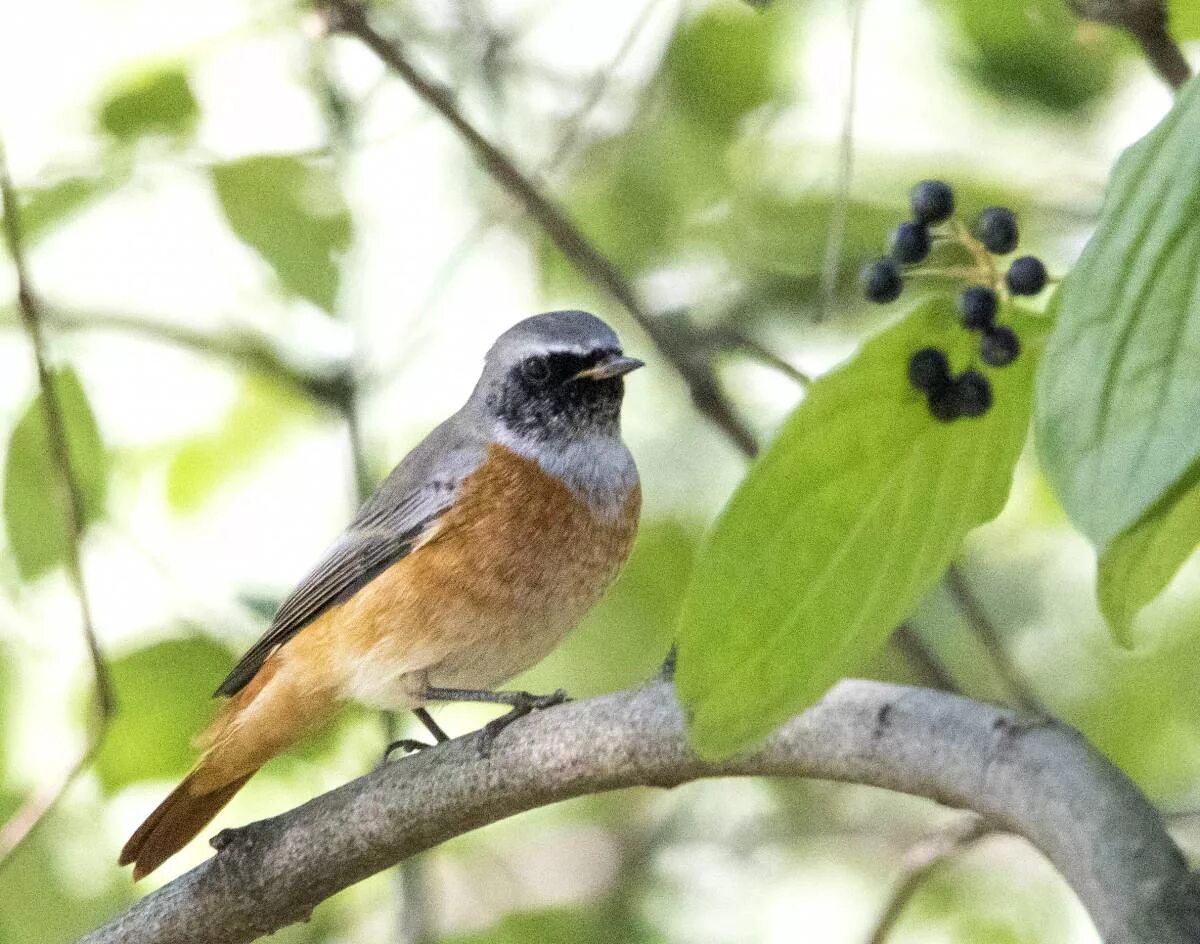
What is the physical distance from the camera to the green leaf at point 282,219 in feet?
11.6

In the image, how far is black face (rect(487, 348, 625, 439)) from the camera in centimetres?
402

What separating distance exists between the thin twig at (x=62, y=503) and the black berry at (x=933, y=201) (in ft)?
6.40

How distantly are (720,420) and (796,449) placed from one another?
1.88 metres

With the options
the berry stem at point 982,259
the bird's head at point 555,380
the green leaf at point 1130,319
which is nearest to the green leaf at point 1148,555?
the green leaf at point 1130,319

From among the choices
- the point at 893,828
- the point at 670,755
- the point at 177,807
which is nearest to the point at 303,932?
the point at 177,807

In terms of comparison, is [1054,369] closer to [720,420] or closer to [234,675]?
[720,420]

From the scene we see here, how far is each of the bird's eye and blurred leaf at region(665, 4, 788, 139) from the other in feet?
3.28

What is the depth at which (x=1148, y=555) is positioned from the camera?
5.92 feet

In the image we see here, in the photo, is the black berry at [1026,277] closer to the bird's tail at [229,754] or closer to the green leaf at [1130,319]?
the green leaf at [1130,319]

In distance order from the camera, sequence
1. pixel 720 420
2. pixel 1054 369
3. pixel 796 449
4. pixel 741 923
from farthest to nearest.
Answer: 1. pixel 741 923
2. pixel 720 420
3. pixel 796 449
4. pixel 1054 369

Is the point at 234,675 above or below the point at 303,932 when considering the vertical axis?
above

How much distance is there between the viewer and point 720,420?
3.73m

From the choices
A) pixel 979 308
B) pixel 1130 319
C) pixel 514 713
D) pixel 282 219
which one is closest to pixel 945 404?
pixel 979 308

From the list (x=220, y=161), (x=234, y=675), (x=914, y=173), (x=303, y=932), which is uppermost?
(x=220, y=161)
